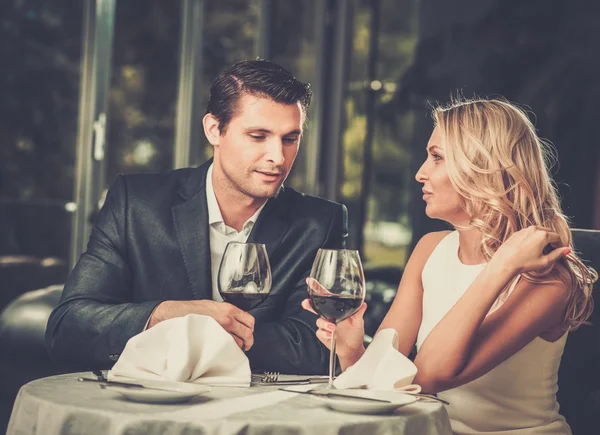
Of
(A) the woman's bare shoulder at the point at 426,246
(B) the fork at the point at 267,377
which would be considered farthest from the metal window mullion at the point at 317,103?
(B) the fork at the point at 267,377

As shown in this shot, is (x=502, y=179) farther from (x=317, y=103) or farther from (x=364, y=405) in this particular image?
(x=317, y=103)

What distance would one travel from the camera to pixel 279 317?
2283mm

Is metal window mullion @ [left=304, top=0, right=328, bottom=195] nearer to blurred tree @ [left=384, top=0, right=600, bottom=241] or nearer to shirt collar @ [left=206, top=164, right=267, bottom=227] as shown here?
blurred tree @ [left=384, top=0, right=600, bottom=241]

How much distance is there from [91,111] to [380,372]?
308cm

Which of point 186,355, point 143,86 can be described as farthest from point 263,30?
point 186,355

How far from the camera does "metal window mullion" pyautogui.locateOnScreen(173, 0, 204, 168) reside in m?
5.09

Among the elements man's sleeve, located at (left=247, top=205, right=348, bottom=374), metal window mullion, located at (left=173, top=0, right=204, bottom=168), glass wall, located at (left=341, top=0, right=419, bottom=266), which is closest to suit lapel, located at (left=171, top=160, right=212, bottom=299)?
man's sleeve, located at (left=247, top=205, right=348, bottom=374)

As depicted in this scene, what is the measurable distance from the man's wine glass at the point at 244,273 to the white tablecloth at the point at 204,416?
173 millimetres

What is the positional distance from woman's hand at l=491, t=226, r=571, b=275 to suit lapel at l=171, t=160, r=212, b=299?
30.4 inches

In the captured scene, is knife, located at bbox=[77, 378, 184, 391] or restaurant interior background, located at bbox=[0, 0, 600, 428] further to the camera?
restaurant interior background, located at bbox=[0, 0, 600, 428]

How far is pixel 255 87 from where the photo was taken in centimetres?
229

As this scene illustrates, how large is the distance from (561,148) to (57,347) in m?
3.79

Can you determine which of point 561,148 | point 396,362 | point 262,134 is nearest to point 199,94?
point 561,148

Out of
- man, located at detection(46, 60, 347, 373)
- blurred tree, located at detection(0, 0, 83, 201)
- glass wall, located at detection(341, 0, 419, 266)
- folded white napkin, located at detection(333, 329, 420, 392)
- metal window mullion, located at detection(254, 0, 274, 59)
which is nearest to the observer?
folded white napkin, located at detection(333, 329, 420, 392)
